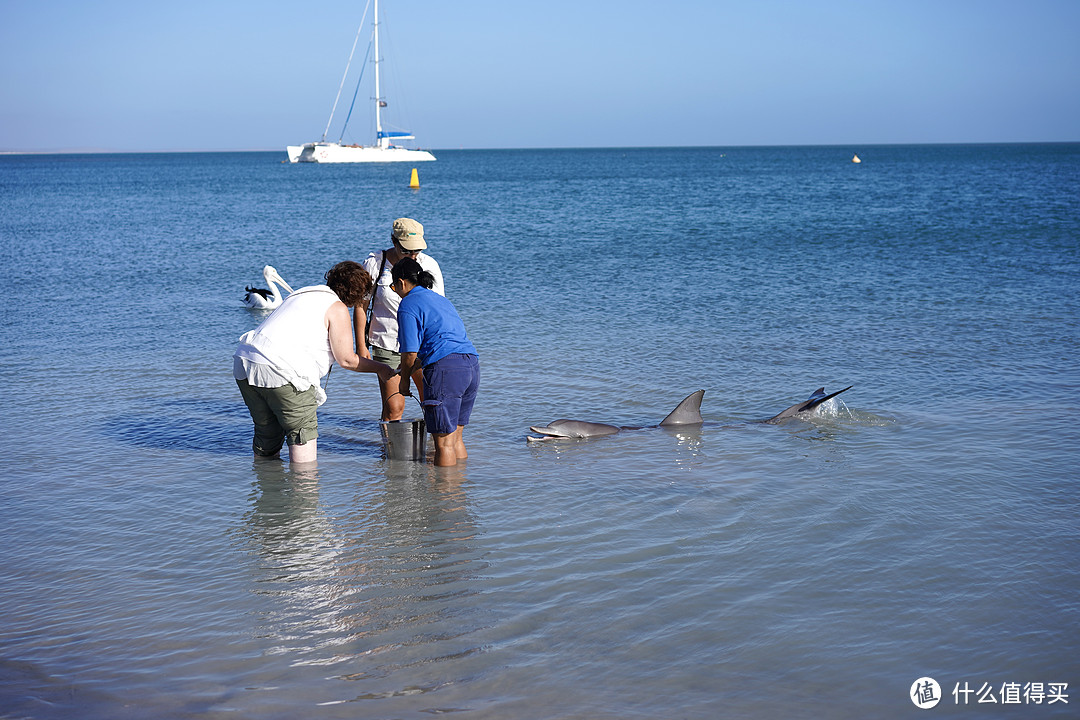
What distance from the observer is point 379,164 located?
110m

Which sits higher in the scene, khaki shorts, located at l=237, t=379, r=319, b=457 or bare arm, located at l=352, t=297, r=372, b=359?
bare arm, located at l=352, t=297, r=372, b=359

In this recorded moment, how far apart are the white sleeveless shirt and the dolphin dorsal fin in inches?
113

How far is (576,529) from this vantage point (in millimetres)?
4859

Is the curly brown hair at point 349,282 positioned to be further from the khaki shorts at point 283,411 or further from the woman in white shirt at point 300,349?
the khaki shorts at point 283,411

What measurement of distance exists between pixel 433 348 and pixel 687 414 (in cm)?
233

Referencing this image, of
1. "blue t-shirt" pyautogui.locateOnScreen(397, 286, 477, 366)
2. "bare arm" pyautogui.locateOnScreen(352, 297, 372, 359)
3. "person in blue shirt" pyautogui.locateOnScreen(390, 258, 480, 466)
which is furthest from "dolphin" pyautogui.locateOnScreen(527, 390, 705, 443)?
"bare arm" pyautogui.locateOnScreen(352, 297, 372, 359)

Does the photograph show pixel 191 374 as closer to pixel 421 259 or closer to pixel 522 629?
pixel 421 259

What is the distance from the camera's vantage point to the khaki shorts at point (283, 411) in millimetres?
5364

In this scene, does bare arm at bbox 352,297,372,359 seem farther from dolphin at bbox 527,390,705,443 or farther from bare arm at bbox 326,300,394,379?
dolphin at bbox 527,390,705,443

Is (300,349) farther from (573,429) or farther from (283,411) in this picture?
(573,429)

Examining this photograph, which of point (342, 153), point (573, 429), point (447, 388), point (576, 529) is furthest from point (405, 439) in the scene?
point (342, 153)

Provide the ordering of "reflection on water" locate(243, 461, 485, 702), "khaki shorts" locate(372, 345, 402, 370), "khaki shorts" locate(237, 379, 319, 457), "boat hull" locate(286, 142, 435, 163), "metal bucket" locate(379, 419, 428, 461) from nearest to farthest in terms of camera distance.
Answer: "reflection on water" locate(243, 461, 485, 702)
"khaki shorts" locate(237, 379, 319, 457)
"metal bucket" locate(379, 419, 428, 461)
"khaki shorts" locate(372, 345, 402, 370)
"boat hull" locate(286, 142, 435, 163)

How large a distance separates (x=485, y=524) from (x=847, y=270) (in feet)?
44.8

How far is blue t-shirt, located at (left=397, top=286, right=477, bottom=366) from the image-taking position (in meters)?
5.49
